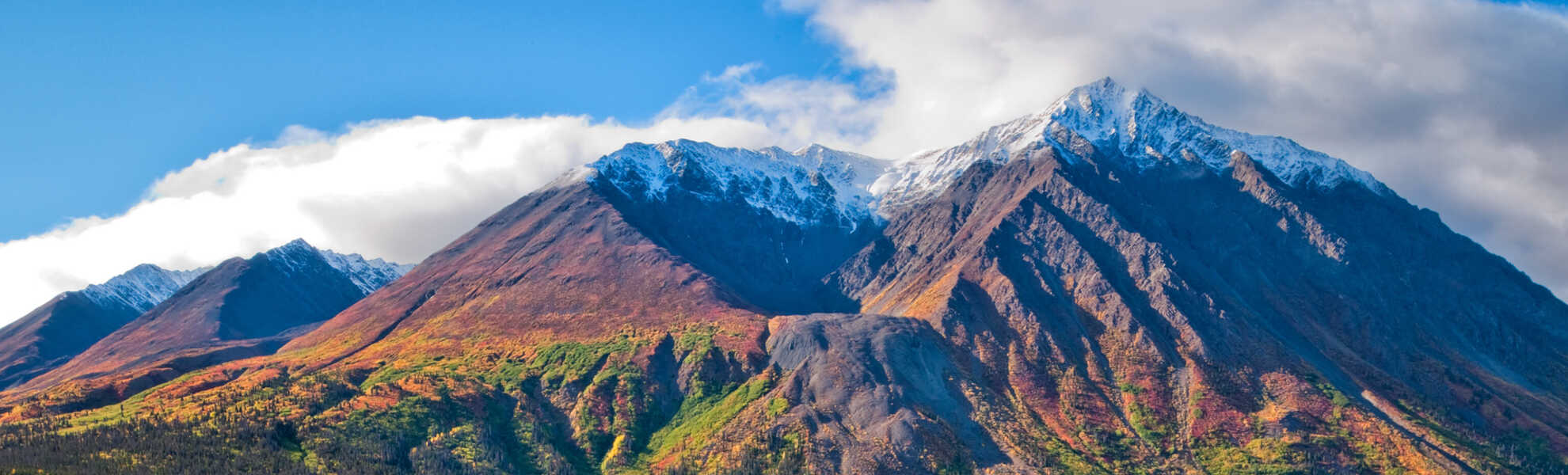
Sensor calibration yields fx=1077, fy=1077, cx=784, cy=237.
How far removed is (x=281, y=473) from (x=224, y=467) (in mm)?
10493

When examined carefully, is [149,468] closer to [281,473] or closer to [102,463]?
[102,463]

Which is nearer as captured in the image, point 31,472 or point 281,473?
point 31,472

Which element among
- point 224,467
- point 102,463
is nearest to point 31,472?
point 102,463

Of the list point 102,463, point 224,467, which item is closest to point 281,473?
point 224,467

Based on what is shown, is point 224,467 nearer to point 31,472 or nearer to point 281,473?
point 281,473

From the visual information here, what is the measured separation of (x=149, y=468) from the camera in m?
194

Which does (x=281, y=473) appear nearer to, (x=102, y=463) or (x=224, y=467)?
(x=224, y=467)

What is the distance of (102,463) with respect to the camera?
7657 inches

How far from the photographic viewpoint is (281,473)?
199750 millimetres

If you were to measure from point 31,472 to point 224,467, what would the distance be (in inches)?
1153

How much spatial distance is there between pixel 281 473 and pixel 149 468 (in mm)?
22077

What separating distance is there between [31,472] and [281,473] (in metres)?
38.7

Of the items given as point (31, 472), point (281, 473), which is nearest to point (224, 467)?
point (281, 473)

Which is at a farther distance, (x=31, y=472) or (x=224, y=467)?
(x=224, y=467)
